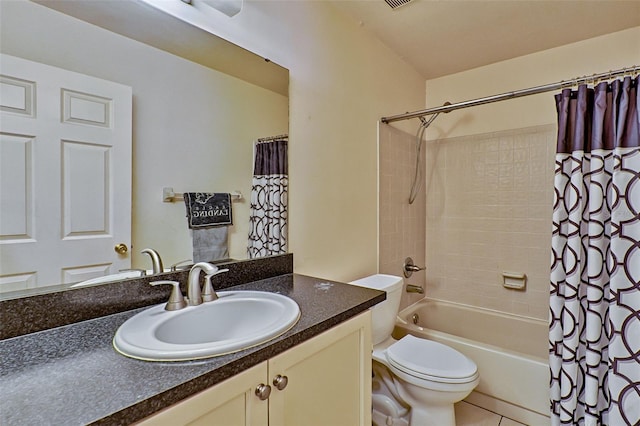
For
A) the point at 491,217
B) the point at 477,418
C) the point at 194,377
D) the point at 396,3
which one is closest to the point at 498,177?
the point at 491,217

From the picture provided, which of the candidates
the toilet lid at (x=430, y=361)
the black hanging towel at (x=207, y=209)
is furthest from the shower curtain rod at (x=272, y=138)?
the toilet lid at (x=430, y=361)

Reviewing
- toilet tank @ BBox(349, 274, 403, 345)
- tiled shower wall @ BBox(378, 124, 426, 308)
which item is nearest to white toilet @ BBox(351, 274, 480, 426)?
toilet tank @ BBox(349, 274, 403, 345)

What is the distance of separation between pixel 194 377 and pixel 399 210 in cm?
202

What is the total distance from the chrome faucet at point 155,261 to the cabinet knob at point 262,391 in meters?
0.58

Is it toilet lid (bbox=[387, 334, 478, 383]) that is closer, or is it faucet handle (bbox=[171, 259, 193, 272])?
faucet handle (bbox=[171, 259, 193, 272])

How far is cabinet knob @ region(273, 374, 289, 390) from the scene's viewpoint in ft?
2.50

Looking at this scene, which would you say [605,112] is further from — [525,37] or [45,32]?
[45,32]

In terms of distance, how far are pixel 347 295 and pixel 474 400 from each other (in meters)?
1.42

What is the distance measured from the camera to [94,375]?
61 cm

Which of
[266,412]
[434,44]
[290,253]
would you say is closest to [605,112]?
[434,44]

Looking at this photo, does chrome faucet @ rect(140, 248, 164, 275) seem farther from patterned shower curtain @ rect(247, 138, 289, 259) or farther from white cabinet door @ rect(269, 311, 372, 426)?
white cabinet door @ rect(269, 311, 372, 426)

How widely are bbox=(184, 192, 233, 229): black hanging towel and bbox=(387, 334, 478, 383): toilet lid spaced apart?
1073mm

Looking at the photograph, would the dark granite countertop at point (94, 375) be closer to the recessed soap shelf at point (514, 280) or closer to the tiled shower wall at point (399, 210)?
the tiled shower wall at point (399, 210)

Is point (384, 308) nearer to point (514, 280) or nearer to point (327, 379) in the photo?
point (327, 379)
